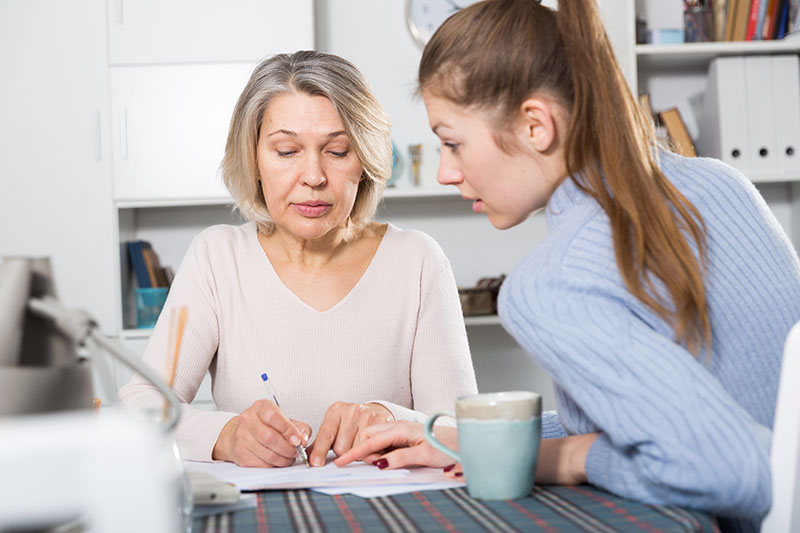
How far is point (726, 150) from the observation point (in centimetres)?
297

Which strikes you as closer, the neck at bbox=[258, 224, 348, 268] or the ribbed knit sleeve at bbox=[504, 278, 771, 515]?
the ribbed knit sleeve at bbox=[504, 278, 771, 515]

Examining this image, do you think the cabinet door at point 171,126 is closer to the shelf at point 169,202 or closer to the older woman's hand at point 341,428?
the shelf at point 169,202

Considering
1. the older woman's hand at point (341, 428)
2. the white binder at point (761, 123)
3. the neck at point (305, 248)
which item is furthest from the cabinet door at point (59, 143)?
the white binder at point (761, 123)

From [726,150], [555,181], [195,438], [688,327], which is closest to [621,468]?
[688,327]

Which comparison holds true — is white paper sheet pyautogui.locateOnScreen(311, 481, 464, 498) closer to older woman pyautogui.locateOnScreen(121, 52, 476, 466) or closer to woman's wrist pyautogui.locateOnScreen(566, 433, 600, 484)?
woman's wrist pyautogui.locateOnScreen(566, 433, 600, 484)

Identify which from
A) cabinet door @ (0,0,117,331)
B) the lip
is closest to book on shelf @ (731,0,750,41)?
the lip

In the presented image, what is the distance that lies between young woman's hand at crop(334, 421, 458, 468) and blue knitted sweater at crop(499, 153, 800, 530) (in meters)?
0.16

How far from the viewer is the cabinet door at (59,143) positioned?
9.50 feet

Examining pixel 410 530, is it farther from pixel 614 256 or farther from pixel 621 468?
pixel 614 256

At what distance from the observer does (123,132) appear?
9.57 ft

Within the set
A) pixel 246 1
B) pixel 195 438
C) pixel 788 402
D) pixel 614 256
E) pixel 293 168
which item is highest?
pixel 246 1

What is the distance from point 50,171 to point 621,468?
2560mm

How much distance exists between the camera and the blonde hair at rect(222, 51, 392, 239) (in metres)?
1.64

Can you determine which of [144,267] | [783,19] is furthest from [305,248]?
[783,19]
